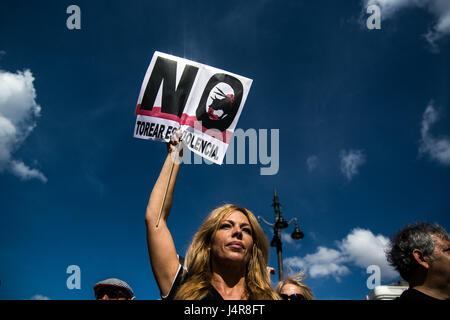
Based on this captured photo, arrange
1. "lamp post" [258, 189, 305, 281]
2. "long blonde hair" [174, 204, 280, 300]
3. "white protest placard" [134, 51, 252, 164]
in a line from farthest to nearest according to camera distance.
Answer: "lamp post" [258, 189, 305, 281] → "white protest placard" [134, 51, 252, 164] → "long blonde hair" [174, 204, 280, 300]

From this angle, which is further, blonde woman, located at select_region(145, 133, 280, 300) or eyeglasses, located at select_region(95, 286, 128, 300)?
eyeglasses, located at select_region(95, 286, 128, 300)

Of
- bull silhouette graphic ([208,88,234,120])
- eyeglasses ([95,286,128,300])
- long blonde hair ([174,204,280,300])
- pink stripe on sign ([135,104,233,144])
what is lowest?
eyeglasses ([95,286,128,300])

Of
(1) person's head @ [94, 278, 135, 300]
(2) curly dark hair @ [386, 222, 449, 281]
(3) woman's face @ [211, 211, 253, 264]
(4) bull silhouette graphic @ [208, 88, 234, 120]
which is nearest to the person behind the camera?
(3) woman's face @ [211, 211, 253, 264]

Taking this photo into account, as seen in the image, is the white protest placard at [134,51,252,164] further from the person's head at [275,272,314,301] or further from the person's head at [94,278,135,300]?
the person's head at [94,278,135,300]

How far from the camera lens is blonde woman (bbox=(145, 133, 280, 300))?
2.03m

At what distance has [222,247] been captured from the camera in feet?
7.32

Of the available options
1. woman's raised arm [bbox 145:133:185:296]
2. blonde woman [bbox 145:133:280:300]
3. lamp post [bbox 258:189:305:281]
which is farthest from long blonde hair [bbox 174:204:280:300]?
lamp post [bbox 258:189:305:281]

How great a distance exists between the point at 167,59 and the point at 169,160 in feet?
5.08

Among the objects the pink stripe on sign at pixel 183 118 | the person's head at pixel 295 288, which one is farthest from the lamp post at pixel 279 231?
the pink stripe on sign at pixel 183 118

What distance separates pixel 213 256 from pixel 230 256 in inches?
7.3

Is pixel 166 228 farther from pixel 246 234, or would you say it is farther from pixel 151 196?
pixel 246 234

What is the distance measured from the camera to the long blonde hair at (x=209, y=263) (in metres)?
2.02

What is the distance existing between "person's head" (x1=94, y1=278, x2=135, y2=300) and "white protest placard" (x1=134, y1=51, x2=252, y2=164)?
255cm
